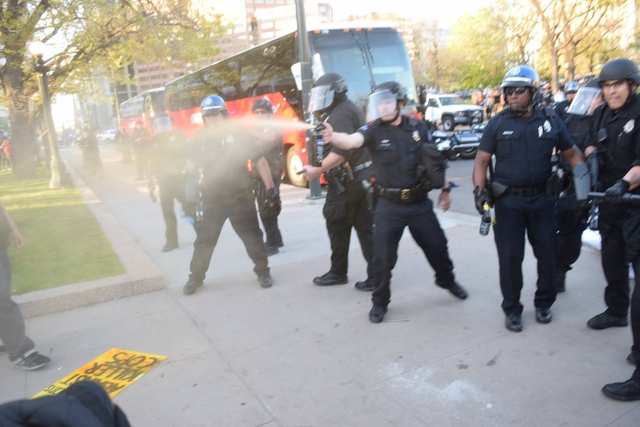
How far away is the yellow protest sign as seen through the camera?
141 inches

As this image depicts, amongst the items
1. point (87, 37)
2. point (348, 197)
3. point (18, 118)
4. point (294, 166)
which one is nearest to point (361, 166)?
point (348, 197)

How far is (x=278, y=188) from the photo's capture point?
658cm

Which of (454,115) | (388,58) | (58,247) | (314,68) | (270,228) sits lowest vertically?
(58,247)

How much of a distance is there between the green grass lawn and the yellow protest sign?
1803mm

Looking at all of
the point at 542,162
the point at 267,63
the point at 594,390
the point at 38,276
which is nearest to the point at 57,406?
the point at 594,390

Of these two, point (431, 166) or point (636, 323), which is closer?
point (636, 323)

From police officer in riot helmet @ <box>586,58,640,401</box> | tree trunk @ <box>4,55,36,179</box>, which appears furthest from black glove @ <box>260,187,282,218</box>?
tree trunk @ <box>4,55,36,179</box>

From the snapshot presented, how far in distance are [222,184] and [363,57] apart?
764cm

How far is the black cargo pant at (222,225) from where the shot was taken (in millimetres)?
5211

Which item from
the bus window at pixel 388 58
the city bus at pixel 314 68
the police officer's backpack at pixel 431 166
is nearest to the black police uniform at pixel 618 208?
the police officer's backpack at pixel 431 166

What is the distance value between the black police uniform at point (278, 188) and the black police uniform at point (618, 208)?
370 centimetres

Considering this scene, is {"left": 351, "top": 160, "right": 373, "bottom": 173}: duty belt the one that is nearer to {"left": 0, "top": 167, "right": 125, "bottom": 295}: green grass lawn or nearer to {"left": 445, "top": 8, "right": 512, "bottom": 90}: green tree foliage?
{"left": 0, "top": 167, "right": 125, "bottom": 295}: green grass lawn

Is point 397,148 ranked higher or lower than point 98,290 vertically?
higher

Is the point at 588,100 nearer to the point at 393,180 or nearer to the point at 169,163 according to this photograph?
the point at 393,180
